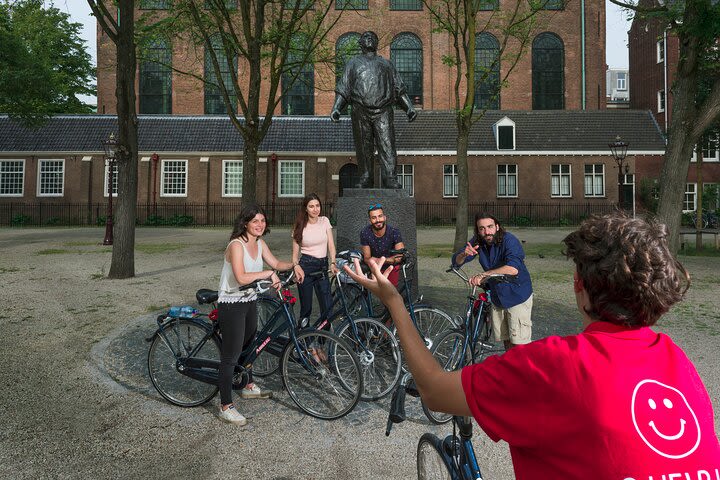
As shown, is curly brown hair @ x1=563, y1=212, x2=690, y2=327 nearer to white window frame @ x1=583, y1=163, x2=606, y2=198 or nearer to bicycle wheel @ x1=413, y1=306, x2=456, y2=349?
bicycle wheel @ x1=413, y1=306, x2=456, y2=349

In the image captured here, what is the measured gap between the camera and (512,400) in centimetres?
122

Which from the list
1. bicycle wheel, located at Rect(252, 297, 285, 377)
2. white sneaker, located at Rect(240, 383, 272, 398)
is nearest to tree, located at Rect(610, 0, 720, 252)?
bicycle wheel, located at Rect(252, 297, 285, 377)

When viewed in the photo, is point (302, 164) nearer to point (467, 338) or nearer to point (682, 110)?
point (682, 110)

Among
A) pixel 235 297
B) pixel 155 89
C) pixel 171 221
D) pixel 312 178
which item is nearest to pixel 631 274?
pixel 235 297

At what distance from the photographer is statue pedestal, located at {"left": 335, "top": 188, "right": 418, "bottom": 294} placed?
6988 mm

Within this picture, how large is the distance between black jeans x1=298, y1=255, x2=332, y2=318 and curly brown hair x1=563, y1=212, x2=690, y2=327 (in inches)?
183

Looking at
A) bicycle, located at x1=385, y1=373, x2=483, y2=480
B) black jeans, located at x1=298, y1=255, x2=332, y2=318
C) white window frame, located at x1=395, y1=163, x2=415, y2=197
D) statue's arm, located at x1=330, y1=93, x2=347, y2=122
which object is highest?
white window frame, located at x1=395, y1=163, x2=415, y2=197

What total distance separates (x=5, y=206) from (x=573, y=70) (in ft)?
127

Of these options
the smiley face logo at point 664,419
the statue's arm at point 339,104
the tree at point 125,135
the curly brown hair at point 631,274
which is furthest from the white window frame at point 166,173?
the smiley face logo at point 664,419

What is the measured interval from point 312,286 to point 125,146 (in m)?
7.19

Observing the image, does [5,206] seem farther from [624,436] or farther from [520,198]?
[624,436]

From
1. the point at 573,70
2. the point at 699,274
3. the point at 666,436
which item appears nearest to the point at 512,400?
the point at 666,436

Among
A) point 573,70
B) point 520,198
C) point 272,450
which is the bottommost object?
point 272,450

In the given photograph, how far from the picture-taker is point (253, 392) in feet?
15.3
